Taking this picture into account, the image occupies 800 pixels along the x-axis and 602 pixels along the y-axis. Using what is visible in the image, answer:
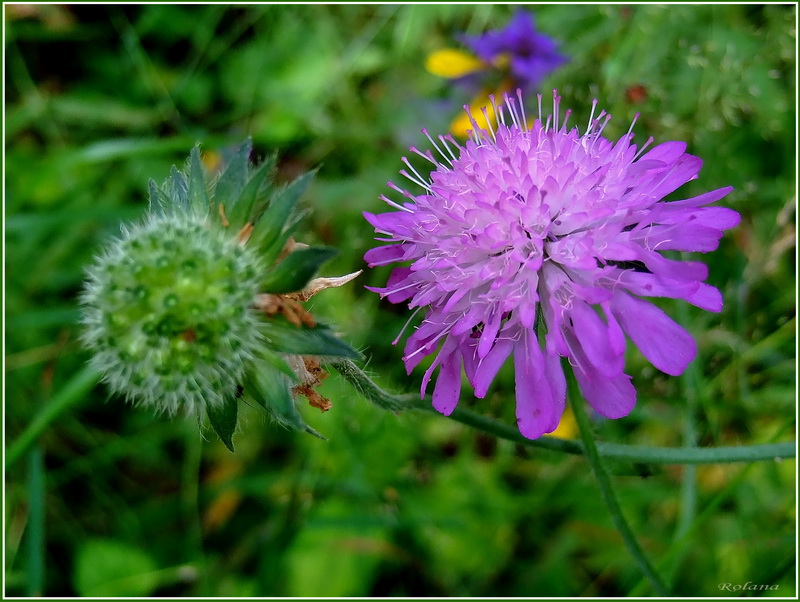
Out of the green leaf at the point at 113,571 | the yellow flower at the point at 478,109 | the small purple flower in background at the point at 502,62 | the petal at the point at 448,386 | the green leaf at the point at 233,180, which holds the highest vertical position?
the small purple flower in background at the point at 502,62

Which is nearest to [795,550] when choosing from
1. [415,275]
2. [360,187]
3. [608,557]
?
[608,557]

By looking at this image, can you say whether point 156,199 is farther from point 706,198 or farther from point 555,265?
point 706,198

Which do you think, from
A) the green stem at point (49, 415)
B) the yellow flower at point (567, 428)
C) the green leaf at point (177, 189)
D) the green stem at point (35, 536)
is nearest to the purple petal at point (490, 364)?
the green leaf at point (177, 189)

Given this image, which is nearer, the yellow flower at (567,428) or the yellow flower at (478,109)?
the yellow flower at (567,428)

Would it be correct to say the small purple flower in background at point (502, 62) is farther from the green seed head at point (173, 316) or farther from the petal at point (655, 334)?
the green seed head at point (173, 316)

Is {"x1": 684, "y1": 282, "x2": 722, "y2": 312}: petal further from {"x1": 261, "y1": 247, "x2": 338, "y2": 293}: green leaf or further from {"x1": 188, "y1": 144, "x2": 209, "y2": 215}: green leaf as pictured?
{"x1": 188, "y1": 144, "x2": 209, "y2": 215}: green leaf

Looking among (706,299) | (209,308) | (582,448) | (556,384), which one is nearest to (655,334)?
(706,299)

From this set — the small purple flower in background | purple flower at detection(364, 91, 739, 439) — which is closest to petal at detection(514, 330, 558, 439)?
purple flower at detection(364, 91, 739, 439)
